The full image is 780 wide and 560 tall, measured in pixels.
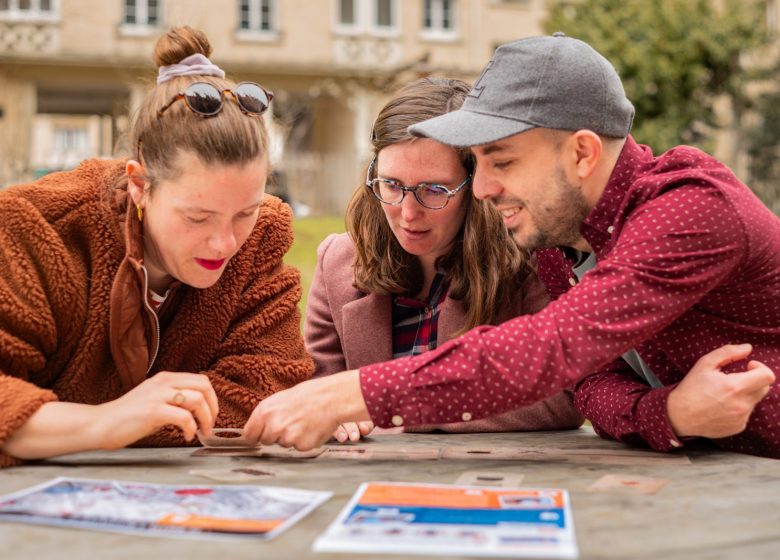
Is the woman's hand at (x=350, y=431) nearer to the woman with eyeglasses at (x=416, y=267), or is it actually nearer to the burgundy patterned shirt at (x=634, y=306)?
the woman with eyeglasses at (x=416, y=267)

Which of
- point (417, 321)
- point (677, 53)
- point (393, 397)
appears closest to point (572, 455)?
point (393, 397)

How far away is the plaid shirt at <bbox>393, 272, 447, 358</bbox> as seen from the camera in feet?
8.84

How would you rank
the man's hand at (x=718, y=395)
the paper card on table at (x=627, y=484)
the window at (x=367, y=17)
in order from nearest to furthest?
the paper card on table at (x=627, y=484) → the man's hand at (x=718, y=395) → the window at (x=367, y=17)

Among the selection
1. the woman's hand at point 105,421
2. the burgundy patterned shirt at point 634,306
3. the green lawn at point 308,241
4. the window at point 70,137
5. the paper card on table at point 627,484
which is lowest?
the window at point 70,137

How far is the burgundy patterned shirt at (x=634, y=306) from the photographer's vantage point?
70.4 inches

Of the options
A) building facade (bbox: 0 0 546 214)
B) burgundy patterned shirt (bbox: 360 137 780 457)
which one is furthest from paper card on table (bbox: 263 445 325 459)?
building facade (bbox: 0 0 546 214)

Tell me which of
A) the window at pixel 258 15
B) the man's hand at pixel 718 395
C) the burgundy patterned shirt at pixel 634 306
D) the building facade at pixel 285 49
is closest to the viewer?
the burgundy patterned shirt at pixel 634 306

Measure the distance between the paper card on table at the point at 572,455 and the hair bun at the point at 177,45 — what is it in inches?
40.6

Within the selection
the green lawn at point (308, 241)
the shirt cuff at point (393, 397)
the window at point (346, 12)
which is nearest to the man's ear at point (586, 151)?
the shirt cuff at point (393, 397)

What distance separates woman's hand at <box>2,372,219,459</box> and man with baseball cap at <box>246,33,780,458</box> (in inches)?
5.7

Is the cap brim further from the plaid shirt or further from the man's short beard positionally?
the plaid shirt

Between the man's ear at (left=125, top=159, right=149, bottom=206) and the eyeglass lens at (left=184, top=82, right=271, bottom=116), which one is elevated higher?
the eyeglass lens at (left=184, top=82, right=271, bottom=116)

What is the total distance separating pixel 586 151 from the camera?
79.5 inches

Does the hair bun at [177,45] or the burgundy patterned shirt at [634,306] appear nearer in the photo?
the burgundy patterned shirt at [634,306]
